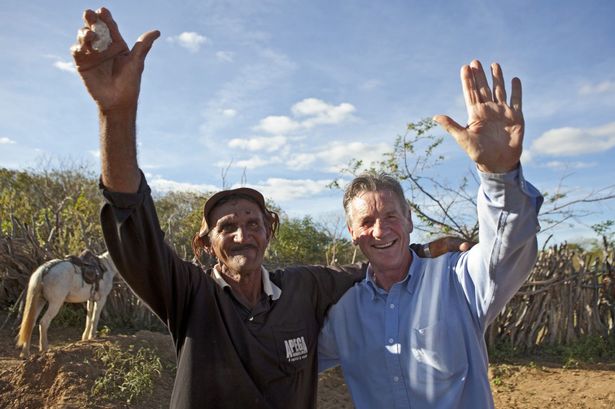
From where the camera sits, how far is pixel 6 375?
5895 mm

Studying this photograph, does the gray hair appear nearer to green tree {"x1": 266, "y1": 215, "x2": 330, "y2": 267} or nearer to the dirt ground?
the dirt ground

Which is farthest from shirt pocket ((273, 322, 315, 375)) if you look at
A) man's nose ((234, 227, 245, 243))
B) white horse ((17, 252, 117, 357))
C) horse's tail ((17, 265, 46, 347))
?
horse's tail ((17, 265, 46, 347))

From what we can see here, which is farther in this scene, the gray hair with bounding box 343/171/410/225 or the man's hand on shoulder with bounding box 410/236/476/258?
the man's hand on shoulder with bounding box 410/236/476/258

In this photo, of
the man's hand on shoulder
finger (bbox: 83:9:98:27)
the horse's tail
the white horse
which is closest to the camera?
finger (bbox: 83:9:98:27)

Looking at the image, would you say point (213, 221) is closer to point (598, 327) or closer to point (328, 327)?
point (328, 327)

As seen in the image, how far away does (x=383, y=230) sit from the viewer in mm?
2404

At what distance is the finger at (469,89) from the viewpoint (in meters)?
1.83

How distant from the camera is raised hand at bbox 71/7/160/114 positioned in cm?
172

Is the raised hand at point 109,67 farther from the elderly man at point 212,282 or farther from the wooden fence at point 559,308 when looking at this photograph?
the wooden fence at point 559,308

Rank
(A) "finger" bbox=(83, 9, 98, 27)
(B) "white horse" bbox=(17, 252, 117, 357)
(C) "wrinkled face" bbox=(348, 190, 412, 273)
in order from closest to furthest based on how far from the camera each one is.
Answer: (A) "finger" bbox=(83, 9, 98, 27)
(C) "wrinkled face" bbox=(348, 190, 412, 273)
(B) "white horse" bbox=(17, 252, 117, 357)

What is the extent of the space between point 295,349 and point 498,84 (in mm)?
1377

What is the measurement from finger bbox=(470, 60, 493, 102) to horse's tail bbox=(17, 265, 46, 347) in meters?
7.28

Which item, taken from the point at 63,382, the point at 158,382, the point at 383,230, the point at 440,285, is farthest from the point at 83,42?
the point at 158,382

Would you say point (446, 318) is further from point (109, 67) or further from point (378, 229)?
point (109, 67)
